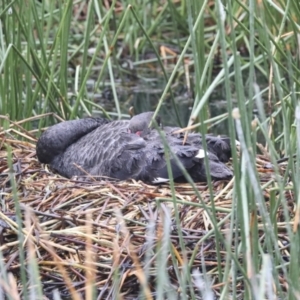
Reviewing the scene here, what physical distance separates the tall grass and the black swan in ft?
0.78

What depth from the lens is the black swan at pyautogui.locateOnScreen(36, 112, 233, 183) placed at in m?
3.60

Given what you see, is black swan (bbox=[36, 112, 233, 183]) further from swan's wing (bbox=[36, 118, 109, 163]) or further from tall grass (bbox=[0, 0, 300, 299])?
tall grass (bbox=[0, 0, 300, 299])

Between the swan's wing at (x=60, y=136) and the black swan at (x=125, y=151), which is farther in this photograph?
the swan's wing at (x=60, y=136)

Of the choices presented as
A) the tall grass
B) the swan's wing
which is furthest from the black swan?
the tall grass

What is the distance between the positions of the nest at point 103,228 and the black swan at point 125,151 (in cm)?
8

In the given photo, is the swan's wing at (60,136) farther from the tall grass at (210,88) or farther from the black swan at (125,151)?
the tall grass at (210,88)

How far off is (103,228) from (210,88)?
0.96m

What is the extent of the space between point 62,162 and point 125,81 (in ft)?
11.7

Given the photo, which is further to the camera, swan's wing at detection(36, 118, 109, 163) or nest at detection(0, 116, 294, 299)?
swan's wing at detection(36, 118, 109, 163)

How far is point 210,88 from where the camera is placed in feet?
7.99

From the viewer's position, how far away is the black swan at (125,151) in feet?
11.8

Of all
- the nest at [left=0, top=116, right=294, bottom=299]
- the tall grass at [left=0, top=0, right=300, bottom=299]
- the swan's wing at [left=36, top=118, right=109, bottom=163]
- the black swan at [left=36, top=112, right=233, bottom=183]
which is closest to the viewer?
the tall grass at [left=0, top=0, right=300, bottom=299]

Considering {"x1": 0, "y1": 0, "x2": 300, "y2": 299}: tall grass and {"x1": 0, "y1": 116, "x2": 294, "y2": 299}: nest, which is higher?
{"x1": 0, "y1": 0, "x2": 300, "y2": 299}: tall grass

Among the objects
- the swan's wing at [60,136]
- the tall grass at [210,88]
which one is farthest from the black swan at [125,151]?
the tall grass at [210,88]
